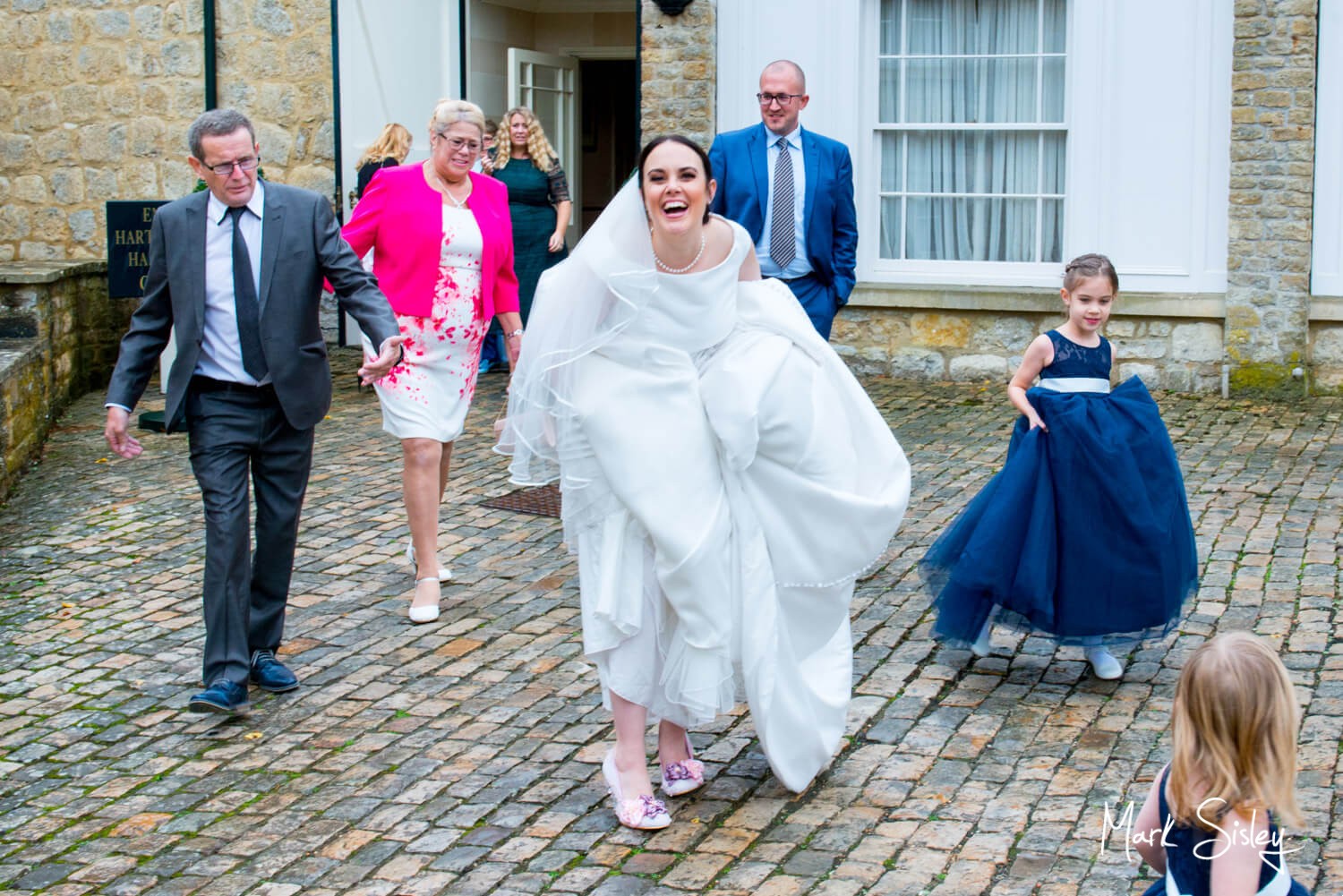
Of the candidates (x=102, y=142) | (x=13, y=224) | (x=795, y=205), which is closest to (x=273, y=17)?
(x=102, y=142)

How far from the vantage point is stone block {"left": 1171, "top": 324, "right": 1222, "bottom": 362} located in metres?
11.1

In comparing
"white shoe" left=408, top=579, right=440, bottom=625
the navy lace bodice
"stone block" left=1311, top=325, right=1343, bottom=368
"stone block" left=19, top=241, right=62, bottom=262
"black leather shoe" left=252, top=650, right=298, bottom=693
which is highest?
"stone block" left=19, top=241, right=62, bottom=262

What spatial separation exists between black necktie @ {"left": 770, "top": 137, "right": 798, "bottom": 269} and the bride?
9.50 feet

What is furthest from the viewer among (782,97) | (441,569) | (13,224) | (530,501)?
(13,224)

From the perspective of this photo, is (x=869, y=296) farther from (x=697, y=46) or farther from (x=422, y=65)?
(x=422, y=65)

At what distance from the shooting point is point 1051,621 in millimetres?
5445

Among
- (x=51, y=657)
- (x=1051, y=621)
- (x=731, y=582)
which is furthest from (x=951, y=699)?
(x=51, y=657)

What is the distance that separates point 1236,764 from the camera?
2844 mm

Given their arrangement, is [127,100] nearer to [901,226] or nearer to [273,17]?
[273,17]

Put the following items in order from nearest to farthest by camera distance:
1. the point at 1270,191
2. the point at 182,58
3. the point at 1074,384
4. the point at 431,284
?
the point at 1074,384
the point at 431,284
the point at 1270,191
the point at 182,58

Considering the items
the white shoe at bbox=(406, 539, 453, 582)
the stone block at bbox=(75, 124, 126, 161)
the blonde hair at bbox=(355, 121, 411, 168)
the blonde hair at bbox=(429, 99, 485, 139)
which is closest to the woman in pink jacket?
the blonde hair at bbox=(429, 99, 485, 139)

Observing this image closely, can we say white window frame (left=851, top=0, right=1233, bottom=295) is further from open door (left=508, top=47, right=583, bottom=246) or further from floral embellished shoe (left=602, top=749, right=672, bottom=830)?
floral embellished shoe (left=602, top=749, right=672, bottom=830)

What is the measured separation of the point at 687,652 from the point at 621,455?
1.79 feet

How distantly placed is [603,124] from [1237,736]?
50.1 feet
